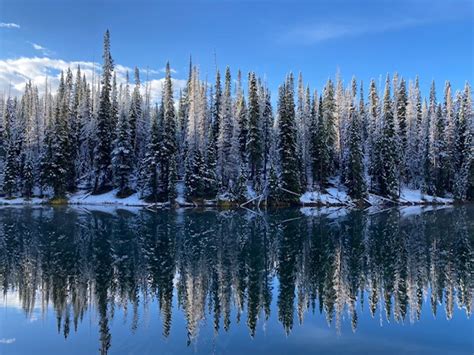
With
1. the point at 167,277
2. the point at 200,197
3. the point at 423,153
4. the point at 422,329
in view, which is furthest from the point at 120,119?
the point at 422,329

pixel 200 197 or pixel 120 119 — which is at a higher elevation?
pixel 120 119

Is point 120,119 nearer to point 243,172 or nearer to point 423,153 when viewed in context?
point 243,172

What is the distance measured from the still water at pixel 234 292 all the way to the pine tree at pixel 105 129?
116 ft

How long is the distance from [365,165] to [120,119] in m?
49.8

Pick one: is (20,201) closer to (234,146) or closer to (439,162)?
(234,146)

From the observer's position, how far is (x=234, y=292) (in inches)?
853

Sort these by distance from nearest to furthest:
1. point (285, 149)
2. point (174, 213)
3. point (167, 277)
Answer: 1. point (167, 277)
2. point (174, 213)
3. point (285, 149)

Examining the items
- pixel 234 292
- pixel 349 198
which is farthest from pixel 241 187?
pixel 234 292

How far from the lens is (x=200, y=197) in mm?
72938

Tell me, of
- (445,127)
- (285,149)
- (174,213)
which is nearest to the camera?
(174,213)

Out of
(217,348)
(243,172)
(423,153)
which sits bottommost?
(217,348)

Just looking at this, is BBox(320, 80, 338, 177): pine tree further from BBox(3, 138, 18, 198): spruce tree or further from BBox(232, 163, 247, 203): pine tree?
BBox(3, 138, 18, 198): spruce tree

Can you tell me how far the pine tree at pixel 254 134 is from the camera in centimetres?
7481

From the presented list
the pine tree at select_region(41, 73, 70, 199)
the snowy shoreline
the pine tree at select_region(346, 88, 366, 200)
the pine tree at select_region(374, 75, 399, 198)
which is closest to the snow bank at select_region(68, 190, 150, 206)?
the snowy shoreline
